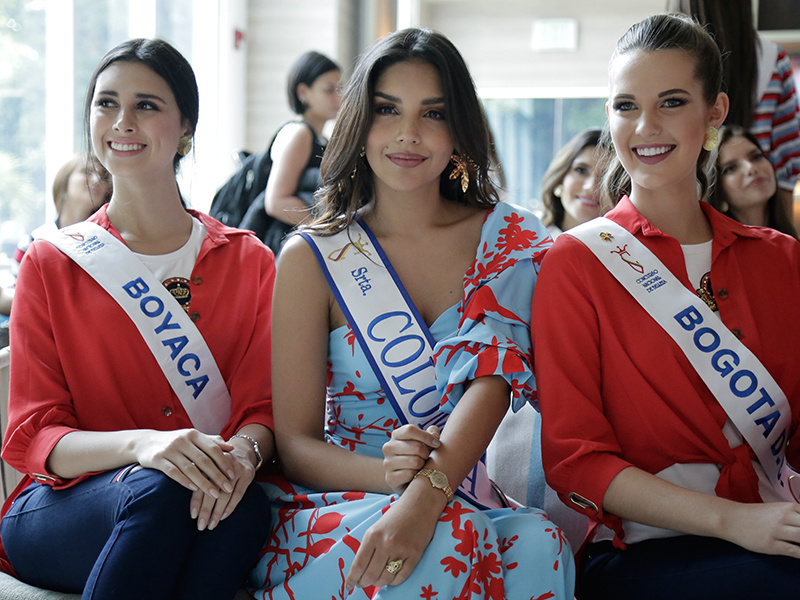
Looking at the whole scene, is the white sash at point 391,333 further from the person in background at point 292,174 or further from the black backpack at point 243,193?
the black backpack at point 243,193

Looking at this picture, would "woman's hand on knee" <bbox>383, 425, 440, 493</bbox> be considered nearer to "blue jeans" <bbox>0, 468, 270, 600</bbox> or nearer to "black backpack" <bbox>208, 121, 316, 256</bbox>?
"blue jeans" <bbox>0, 468, 270, 600</bbox>

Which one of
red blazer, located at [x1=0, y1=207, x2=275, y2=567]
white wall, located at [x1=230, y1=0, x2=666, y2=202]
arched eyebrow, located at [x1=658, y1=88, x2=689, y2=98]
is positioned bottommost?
red blazer, located at [x1=0, y1=207, x2=275, y2=567]

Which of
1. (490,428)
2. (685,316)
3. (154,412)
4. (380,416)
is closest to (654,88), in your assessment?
(685,316)

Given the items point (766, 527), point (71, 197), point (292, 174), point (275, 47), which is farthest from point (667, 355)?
point (275, 47)

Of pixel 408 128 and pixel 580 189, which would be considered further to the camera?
pixel 580 189

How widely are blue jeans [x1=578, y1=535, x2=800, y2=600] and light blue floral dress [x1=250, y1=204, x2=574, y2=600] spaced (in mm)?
Answer: 119

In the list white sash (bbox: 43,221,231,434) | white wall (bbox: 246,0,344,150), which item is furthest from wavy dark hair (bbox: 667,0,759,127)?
white wall (bbox: 246,0,344,150)

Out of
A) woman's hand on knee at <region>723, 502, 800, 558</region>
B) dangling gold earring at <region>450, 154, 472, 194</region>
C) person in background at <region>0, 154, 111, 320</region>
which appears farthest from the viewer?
person in background at <region>0, 154, 111, 320</region>

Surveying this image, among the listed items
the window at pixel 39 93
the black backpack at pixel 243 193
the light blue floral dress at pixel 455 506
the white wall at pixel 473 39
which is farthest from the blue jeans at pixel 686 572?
the white wall at pixel 473 39

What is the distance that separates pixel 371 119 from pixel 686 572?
966 mm

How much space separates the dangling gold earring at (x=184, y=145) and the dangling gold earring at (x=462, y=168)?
0.58m

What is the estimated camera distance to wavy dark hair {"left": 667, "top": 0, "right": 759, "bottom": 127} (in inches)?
88.9

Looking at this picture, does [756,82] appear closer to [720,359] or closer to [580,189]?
[580,189]

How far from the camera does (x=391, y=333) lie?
5.21 ft
